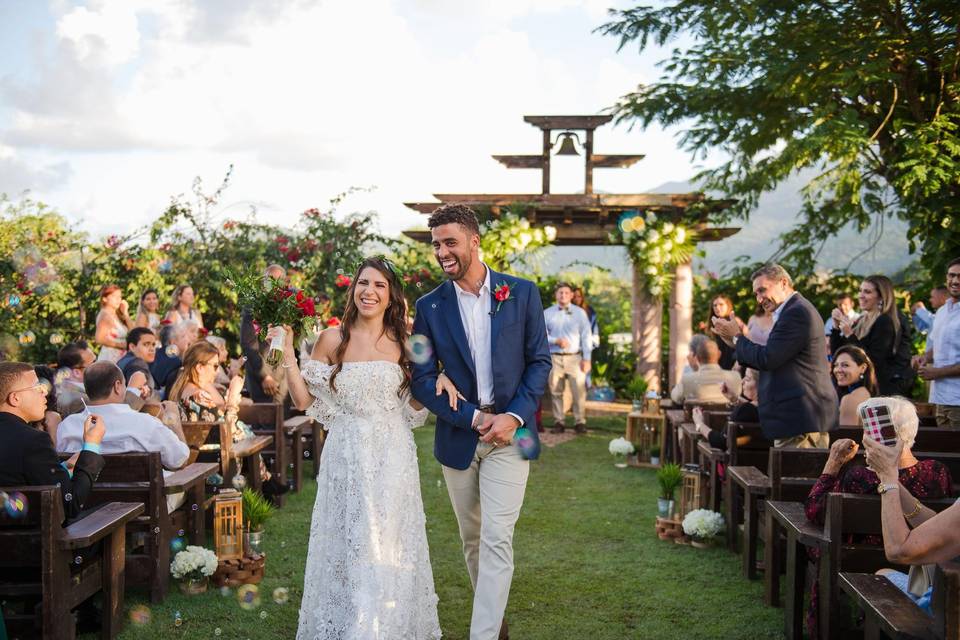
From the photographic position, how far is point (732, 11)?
42.7 feet

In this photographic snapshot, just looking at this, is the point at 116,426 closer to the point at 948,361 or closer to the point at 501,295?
the point at 501,295

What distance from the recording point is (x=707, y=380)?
9.48m

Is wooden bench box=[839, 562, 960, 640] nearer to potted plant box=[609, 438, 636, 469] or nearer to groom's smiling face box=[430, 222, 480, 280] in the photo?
groom's smiling face box=[430, 222, 480, 280]

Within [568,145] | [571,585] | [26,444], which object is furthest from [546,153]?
[26,444]

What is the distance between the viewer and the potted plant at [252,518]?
237 inches

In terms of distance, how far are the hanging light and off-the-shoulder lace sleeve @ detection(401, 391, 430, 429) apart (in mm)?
9974

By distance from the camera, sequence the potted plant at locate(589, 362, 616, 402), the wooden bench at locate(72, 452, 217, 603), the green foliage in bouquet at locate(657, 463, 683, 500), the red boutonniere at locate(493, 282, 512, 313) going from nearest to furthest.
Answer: the red boutonniere at locate(493, 282, 512, 313) < the wooden bench at locate(72, 452, 217, 603) < the green foliage in bouquet at locate(657, 463, 683, 500) < the potted plant at locate(589, 362, 616, 402)

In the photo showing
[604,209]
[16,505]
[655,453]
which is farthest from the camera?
[604,209]

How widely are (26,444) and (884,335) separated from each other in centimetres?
732

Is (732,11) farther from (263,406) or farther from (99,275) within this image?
(99,275)

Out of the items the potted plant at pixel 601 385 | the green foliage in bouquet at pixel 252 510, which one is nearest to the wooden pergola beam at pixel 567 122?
the potted plant at pixel 601 385

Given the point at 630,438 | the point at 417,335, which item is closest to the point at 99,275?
the point at 630,438

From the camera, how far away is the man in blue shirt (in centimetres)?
1312

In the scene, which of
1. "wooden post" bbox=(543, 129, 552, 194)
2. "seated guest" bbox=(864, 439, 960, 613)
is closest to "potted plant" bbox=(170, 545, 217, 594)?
"seated guest" bbox=(864, 439, 960, 613)
